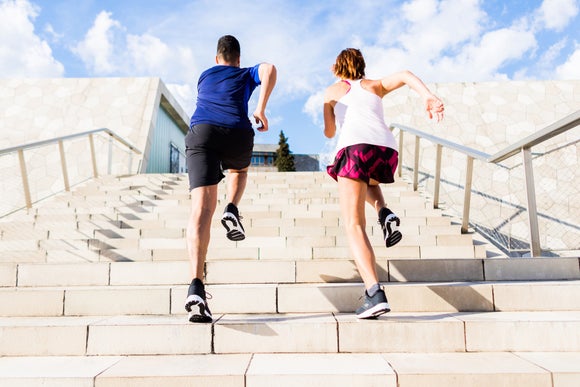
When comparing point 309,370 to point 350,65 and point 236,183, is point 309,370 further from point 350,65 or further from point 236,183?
point 350,65

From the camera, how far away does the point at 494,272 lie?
2.92m

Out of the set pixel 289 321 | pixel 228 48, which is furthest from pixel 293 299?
pixel 228 48

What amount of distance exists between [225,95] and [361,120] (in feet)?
2.72

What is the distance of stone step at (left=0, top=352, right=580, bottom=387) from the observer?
5.42 ft

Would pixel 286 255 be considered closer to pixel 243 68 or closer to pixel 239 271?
pixel 239 271

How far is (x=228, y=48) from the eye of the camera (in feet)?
8.33

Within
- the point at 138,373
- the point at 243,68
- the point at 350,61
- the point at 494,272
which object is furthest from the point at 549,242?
the point at 138,373

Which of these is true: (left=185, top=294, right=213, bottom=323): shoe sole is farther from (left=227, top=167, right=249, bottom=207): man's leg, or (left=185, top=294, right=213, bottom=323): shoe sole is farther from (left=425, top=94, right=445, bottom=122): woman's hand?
(left=425, top=94, right=445, bottom=122): woman's hand

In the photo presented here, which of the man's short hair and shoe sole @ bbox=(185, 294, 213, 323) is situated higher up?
the man's short hair

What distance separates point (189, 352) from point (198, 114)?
1.33 meters

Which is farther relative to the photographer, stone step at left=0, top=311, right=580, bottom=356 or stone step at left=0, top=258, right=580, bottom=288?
stone step at left=0, top=258, right=580, bottom=288

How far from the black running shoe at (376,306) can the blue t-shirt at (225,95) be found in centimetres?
122

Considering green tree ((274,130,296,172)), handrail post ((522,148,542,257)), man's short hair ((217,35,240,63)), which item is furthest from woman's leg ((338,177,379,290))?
green tree ((274,130,296,172))

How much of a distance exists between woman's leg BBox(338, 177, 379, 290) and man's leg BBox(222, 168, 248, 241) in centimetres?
67
